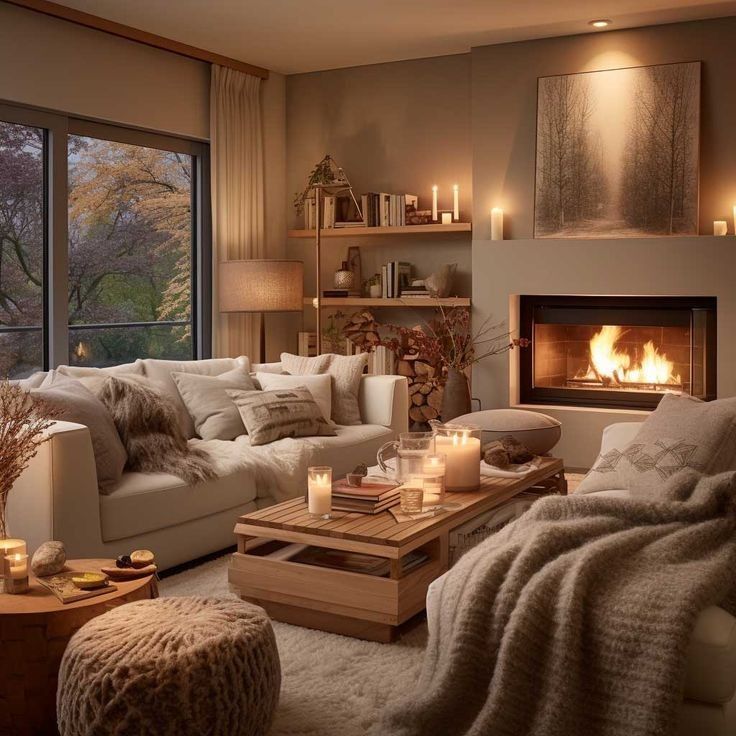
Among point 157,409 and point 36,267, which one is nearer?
→ point 157,409

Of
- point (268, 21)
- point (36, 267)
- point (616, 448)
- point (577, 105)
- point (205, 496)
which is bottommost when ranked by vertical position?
point (205, 496)

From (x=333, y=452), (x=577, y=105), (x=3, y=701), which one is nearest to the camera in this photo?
(x=3, y=701)

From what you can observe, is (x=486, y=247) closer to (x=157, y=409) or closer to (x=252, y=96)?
(x=252, y=96)

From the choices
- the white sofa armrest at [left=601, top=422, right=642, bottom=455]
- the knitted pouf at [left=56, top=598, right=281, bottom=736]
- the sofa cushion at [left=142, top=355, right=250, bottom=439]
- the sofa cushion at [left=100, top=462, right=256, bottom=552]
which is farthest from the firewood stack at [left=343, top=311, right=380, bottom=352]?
the knitted pouf at [left=56, top=598, right=281, bottom=736]

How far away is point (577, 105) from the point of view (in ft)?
19.1

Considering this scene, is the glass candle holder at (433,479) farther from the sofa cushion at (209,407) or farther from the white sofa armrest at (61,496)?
the sofa cushion at (209,407)

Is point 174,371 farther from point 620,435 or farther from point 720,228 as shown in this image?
point 720,228

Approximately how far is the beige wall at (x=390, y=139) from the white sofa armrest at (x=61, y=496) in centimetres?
355

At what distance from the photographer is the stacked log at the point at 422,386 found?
6.42m

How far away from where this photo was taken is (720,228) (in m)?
5.48

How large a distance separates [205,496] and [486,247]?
287 centimetres

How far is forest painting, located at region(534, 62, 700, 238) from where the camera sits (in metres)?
5.56

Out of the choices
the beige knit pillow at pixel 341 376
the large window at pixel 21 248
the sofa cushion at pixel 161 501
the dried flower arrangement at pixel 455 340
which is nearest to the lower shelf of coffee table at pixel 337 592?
the sofa cushion at pixel 161 501

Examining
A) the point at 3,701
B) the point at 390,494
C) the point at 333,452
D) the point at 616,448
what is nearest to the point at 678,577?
the point at 616,448
